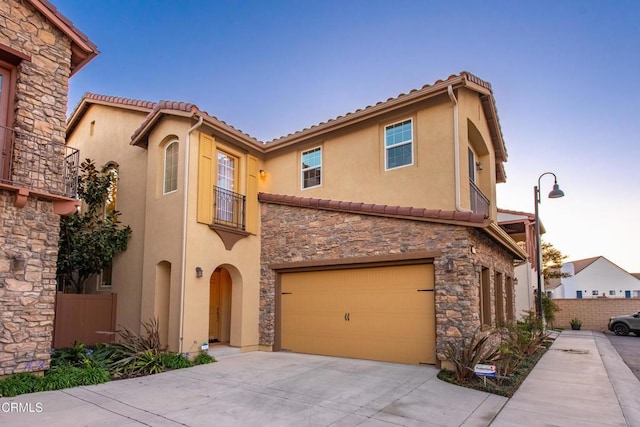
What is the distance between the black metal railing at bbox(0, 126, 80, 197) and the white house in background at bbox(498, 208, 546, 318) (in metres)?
16.4

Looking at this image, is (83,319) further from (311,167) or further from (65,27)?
(311,167)

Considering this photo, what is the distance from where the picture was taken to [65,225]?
439 inches

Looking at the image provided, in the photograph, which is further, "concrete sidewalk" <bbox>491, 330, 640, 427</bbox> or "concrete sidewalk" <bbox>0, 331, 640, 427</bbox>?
"concrete sidewalk" <bbox>491, 330, 640, 427</bbox>

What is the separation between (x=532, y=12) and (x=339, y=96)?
675cm

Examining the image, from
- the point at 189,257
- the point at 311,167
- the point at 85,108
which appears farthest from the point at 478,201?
the point at 85,108

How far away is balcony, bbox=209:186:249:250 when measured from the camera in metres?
11.1

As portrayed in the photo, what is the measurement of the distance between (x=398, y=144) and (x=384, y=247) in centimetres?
284

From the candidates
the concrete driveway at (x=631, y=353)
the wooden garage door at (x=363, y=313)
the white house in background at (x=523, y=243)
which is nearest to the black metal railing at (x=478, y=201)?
the wooden garage door at (x=363, y=313)

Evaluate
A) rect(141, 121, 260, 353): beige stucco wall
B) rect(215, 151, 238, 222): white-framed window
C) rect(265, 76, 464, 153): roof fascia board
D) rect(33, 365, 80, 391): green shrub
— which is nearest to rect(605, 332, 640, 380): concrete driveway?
rect(265, 76, 464, 153): roof fascia board

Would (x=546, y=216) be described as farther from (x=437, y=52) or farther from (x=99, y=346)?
(x=99, y=346)

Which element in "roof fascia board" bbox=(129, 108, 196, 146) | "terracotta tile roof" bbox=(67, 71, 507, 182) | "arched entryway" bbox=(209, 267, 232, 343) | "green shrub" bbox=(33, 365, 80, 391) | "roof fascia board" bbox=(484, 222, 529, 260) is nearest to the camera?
"green shrub" bbox=(33, 365, 80, 391)

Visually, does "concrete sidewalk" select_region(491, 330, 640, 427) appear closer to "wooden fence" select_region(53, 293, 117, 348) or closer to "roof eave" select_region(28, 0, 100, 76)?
"wooden fence" select_region(53, 293, 117, 348)

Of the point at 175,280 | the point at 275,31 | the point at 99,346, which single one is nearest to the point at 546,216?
the point at 275,31

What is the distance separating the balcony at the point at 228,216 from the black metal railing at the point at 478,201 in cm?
630
